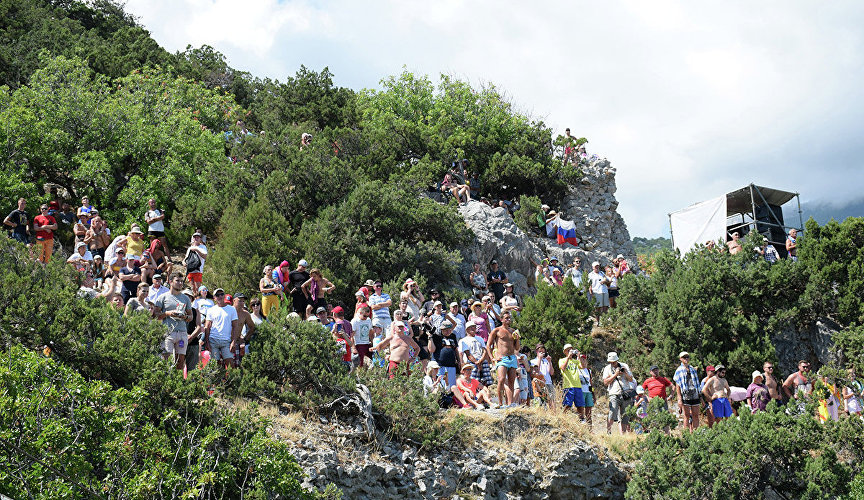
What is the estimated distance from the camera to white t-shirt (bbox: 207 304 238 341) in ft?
40.3

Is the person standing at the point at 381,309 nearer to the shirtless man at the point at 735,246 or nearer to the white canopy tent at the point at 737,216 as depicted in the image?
the shirtless man at the point at 735,246

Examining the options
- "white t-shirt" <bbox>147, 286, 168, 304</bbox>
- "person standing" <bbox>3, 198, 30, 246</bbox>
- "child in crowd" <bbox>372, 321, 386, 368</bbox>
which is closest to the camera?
"white t-shirt" <bbox>147, 286, 168, 304</bbox>

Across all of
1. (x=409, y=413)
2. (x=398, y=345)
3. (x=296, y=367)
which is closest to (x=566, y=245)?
(x=398, y=345)

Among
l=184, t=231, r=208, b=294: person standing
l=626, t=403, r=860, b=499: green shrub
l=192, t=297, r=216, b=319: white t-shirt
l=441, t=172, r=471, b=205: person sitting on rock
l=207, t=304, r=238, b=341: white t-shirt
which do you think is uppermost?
l=441, t=172, r=471, b=205: person sitting on rock

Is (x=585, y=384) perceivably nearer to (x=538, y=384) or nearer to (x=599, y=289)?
(x=538, y=384)

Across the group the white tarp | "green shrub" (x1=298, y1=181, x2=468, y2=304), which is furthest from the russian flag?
"green shrub" (x1=298, y1=181, x2=468, y2=304)

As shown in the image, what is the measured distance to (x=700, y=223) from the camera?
28.2 m

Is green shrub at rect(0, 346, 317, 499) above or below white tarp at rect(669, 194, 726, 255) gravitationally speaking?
below

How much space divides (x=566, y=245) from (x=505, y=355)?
15.3 metres

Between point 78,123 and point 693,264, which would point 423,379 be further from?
point 78,123

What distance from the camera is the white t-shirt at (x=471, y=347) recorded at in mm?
14398

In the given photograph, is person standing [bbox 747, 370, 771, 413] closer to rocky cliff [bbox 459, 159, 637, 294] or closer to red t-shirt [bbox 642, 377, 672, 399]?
red t-shirt [bbox 642, 377, 672, 399]

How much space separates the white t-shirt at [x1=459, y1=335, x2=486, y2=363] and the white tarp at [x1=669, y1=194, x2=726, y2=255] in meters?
15.2

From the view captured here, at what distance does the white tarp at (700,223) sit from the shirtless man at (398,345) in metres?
16.5
